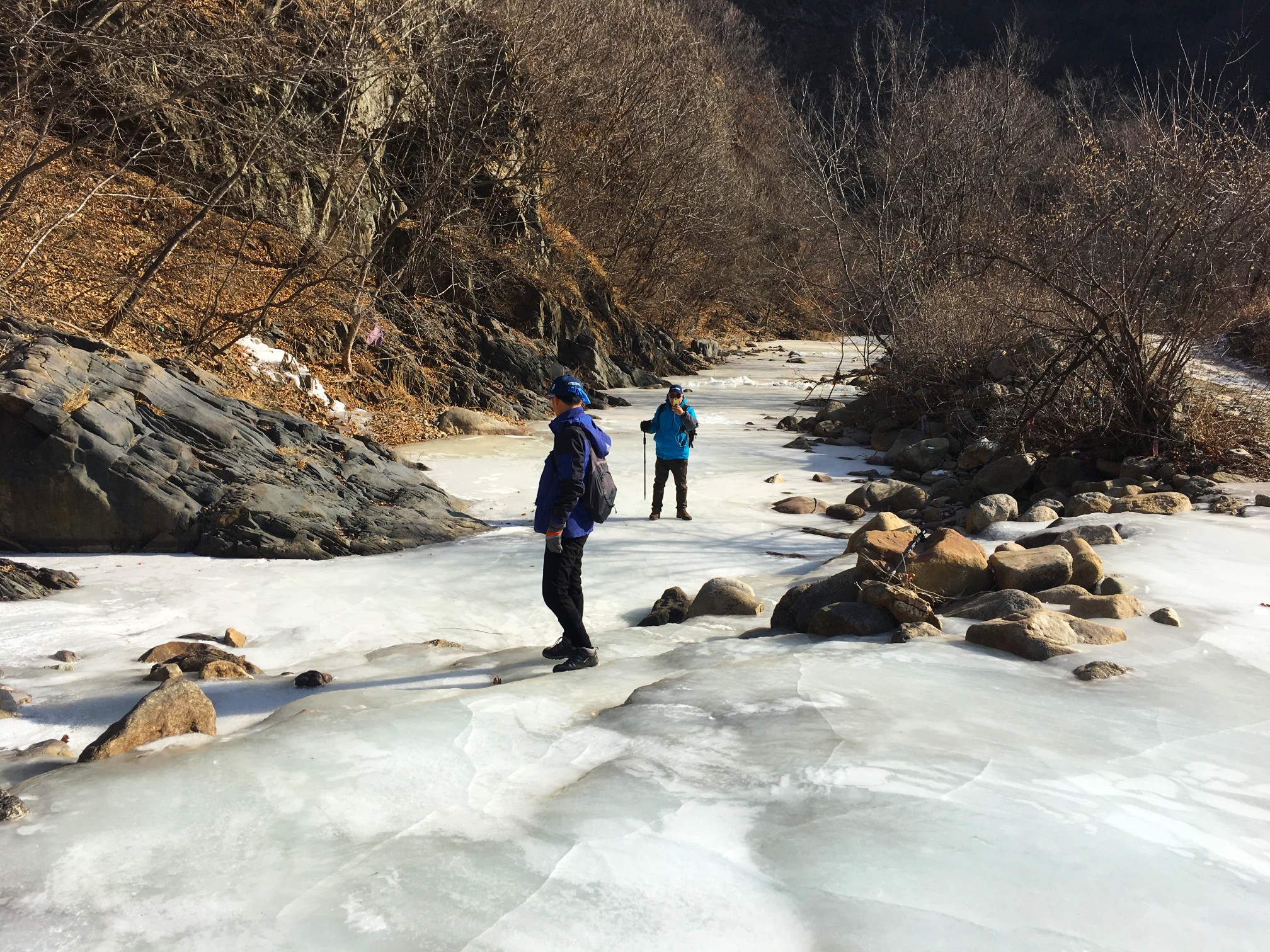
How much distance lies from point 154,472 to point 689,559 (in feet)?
15.4

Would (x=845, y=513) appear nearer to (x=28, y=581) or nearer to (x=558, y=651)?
(x=558, y=651)

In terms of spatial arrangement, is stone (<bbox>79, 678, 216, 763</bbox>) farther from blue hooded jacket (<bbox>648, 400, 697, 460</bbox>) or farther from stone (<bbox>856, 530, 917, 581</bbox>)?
blue hooded jacket (<bbox>648, 400, 697, 460</bbox>)

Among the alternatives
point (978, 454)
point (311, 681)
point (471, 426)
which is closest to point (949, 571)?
point (311, 681)

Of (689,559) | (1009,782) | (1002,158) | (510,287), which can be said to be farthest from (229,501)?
(1002,158)

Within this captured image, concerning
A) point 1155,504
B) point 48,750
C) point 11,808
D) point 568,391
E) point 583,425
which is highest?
point 568,391

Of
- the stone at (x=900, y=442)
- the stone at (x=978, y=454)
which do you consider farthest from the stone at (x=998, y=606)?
the stone at (x=900, y=442)

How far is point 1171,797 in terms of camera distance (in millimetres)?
3176

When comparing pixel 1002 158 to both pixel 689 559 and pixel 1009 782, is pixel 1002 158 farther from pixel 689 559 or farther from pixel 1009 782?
pixel 1009 782

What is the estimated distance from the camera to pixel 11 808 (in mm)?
3018

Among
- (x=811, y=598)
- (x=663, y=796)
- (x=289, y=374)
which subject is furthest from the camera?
(x=289, y=374)

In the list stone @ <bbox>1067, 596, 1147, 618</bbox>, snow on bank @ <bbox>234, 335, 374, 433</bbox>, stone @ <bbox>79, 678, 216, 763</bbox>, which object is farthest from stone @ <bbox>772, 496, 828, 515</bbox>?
stone @ <bbox>79, 678, 216, 763</bbox>

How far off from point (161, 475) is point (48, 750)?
4.33 meters

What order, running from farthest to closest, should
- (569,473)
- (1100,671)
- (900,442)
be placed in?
(900,442), (569,473), (1100,671)

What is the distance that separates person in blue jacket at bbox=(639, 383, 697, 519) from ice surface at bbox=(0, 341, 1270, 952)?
4.40 metres
